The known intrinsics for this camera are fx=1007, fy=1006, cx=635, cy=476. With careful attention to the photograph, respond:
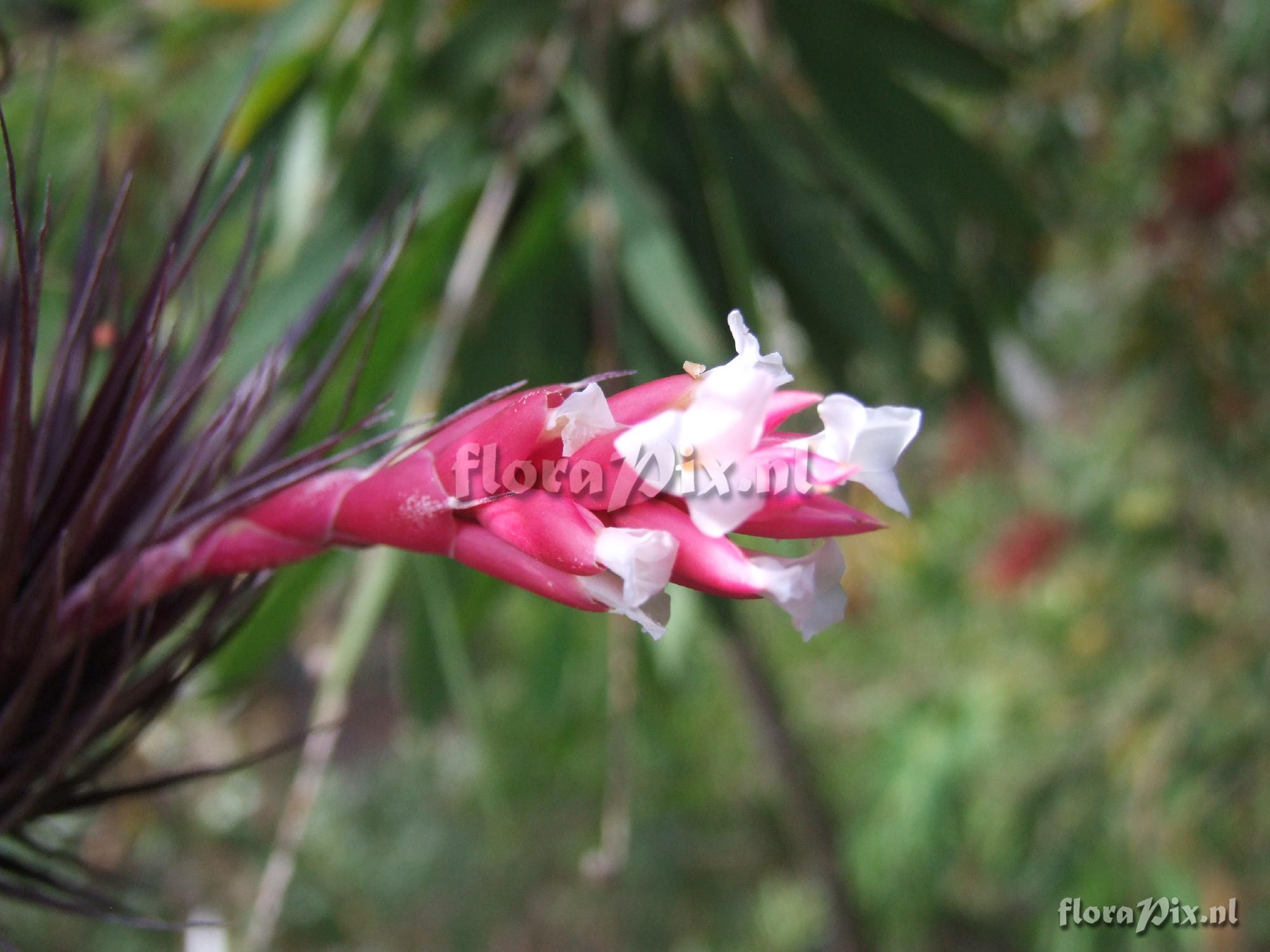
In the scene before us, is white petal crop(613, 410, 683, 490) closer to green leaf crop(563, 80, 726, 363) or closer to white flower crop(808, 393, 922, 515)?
white flower crop(808, 393, 922, 515)

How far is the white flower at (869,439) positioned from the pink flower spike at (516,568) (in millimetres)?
61

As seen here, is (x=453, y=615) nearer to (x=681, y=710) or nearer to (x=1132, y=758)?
(x=1132, y=758)

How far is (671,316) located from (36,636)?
1.20 ft

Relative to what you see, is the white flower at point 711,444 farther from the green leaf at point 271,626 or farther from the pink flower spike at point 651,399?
the green leaf at point 271,626

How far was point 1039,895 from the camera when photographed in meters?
1.34

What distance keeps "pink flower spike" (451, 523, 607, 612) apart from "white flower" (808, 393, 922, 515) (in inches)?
2.4

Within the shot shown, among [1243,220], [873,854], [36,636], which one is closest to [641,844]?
[873,854]

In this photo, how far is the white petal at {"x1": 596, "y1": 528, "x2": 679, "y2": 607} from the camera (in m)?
0.21
